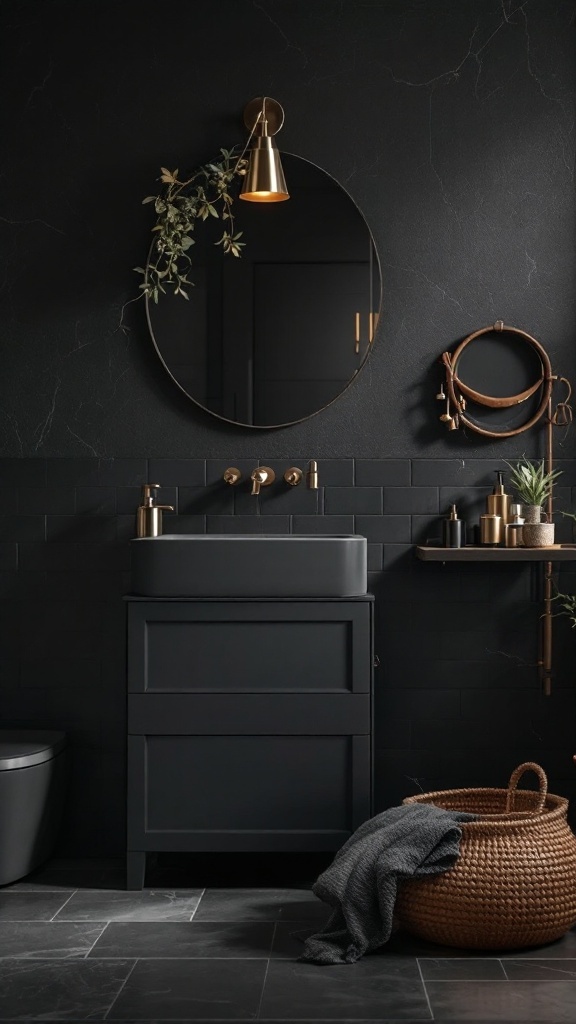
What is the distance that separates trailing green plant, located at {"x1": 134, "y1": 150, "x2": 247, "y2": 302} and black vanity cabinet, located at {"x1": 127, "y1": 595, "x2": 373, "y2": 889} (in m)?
1.15

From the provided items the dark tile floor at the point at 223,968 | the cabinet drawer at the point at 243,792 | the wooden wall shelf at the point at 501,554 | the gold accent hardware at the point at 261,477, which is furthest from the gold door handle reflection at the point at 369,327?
the dark tile floor at the point at 223,968

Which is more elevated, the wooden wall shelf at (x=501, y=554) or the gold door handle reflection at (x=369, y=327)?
the gold door handle reflection at (x=369, y=327)

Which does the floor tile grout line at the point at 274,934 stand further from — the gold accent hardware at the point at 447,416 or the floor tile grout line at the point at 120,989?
the gold accent hardware at the point at 447,416

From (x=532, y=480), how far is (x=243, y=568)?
41.0 inches

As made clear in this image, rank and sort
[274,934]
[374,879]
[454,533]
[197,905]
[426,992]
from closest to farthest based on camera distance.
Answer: [426,992]
[374,879]
[274,934]
[197,905]
[454,533]

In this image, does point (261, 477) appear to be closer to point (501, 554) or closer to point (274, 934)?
point (501, 554)

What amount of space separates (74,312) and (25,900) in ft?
6.28

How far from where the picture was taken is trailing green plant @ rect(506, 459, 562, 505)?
12.2ft

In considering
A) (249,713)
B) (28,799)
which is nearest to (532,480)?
(249,713)

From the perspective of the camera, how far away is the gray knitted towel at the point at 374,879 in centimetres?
288

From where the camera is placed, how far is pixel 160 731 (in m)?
3.36

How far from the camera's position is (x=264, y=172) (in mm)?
3617

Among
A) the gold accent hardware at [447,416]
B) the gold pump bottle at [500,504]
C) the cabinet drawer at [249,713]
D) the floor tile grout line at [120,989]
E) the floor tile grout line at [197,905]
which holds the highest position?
the gold accent hardware at [447,416]

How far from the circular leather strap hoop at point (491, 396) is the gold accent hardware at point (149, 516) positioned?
1046mm
